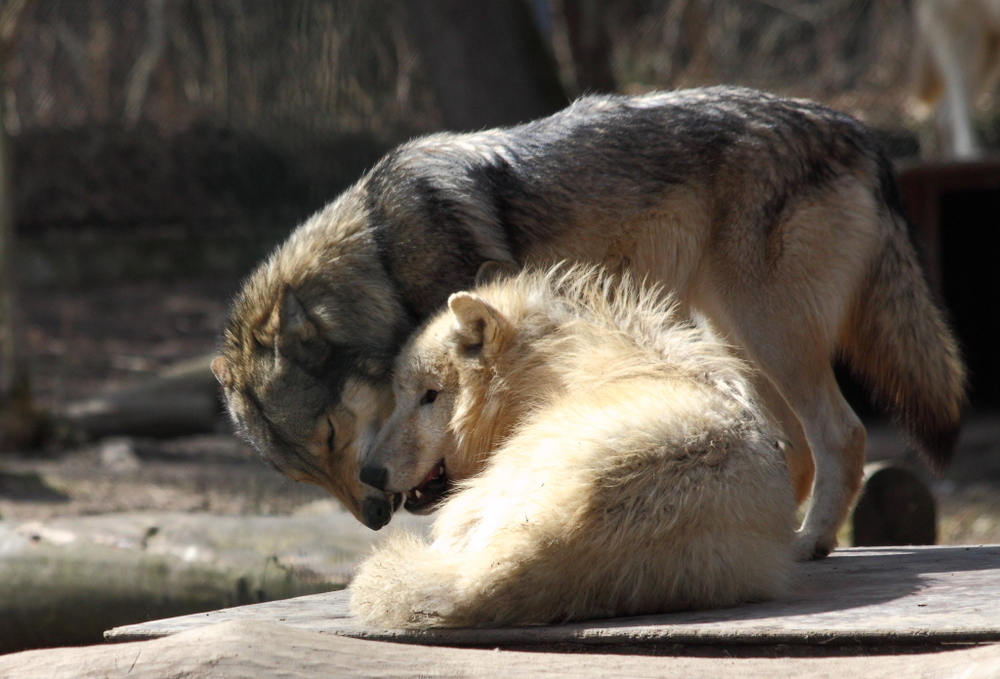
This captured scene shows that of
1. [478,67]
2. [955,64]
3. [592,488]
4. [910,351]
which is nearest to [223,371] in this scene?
[592,488]

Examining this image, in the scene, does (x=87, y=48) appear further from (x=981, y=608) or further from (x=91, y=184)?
(x=981, y=608)

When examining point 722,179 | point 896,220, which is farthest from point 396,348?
point 896,220

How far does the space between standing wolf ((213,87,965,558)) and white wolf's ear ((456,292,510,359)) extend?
0.74 m

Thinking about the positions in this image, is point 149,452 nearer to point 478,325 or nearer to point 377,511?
point 377,511

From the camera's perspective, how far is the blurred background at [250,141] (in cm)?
852

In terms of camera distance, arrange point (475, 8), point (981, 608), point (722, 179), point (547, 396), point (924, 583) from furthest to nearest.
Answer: point (475, 8) → point (722, 179) → point (547, 396) → point (924, 583) → point (981, 608)

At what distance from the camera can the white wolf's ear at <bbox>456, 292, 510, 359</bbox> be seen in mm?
3311

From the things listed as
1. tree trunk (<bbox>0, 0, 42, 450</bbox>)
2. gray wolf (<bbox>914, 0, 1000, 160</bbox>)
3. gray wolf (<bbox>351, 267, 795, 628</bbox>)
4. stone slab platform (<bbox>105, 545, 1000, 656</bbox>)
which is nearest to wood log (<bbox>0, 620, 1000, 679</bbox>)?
stone slab platform (<bbox>105, 545, 1000, 656</bbox>)

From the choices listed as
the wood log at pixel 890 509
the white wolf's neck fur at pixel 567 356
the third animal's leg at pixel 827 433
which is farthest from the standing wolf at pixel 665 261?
the wood log at pixel 890 509

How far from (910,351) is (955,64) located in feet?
32.0

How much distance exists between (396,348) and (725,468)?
1.87 metres

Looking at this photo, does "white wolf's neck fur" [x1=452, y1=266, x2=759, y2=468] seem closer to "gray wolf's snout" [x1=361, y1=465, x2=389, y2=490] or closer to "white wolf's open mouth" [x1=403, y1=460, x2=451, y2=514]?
"white wolf's open mouth" [x1=403, y1=460, x2=451, y2=514]

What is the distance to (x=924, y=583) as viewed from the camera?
3.03 metres

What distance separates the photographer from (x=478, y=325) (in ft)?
11.0
